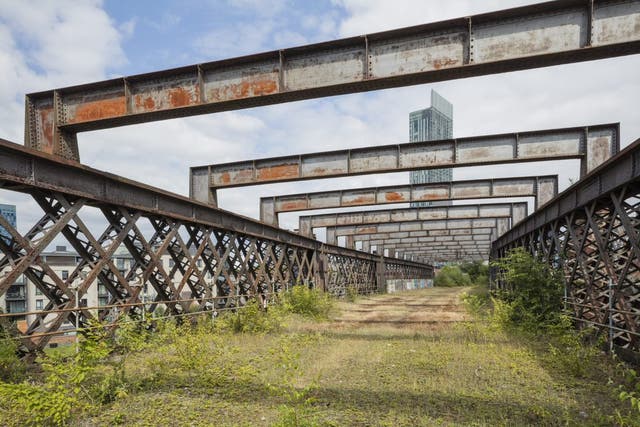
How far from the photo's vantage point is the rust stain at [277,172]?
1569cm

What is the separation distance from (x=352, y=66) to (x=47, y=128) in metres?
6.89

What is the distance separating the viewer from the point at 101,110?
9.24m

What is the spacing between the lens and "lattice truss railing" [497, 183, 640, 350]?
24.7ft

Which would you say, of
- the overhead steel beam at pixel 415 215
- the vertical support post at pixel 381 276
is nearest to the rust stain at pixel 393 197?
the overhead steel beam at pixel 415 215

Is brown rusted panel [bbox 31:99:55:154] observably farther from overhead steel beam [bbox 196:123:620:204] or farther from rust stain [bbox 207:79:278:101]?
overhead steel beam [bbox 196:123:620:204]

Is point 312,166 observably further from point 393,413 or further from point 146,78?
point 393,413

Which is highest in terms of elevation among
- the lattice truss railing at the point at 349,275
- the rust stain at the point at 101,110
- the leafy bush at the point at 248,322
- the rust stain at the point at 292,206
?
the rust stain at the point at 101,110

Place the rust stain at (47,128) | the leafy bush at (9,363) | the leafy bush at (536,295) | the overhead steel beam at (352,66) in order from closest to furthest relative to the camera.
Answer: the leafy bush at (9,363), the overhead steel beam at (352,66), the rust stain at (47,128), the leafy bush at (536,295)

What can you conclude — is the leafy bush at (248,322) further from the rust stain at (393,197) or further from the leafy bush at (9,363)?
the rust stain at (393,197)

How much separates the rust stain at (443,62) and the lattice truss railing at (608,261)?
3894 millimetres

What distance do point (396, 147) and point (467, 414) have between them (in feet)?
36.6

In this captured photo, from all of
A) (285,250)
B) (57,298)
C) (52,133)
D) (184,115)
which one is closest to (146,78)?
(184,115)

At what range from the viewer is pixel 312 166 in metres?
15.6

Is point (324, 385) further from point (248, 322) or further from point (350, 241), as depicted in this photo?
point (350, 241)
